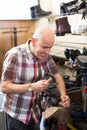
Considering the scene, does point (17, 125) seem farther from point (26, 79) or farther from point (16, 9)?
point (16, 9)

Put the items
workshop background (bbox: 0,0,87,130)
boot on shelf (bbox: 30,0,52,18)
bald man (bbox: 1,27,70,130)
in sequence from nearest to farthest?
bald man (bbox: 1,27,70,130)
workshop background (bbox: 0,0,87,130)
boot on shelf (bbox: 30,0,52,18)

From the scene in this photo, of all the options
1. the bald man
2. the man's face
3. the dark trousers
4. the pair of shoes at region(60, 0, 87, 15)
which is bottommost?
the dark trousers

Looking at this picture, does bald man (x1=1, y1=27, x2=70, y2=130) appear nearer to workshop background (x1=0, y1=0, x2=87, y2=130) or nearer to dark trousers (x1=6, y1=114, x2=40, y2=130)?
dark trousers (x1=6, y1=114, x2=40, y2=130)

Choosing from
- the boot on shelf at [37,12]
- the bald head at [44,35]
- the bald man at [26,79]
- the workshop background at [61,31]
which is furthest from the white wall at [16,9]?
the bald head at [44,35]

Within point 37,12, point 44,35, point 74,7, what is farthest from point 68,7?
point 44,35

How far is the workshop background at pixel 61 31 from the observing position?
209 cm

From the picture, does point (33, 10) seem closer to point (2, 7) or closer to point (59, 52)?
point (2, 7)

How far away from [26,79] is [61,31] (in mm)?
1487

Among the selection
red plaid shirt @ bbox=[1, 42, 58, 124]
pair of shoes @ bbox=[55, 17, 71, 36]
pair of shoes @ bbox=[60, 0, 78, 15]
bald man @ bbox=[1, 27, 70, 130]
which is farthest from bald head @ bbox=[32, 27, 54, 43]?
pair of shoes @ bbox=[55, 17, 71, 36]

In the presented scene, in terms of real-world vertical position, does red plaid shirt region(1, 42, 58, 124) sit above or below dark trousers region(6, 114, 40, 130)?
above

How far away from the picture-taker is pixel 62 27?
2787 millimetres

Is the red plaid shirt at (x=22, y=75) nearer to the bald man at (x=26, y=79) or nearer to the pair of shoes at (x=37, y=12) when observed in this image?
the bald man at (x=26, y=79)

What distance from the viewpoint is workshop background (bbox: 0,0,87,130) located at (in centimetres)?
209

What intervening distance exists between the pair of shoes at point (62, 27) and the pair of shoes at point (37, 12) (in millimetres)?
617
